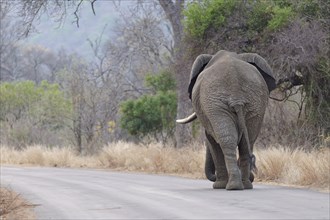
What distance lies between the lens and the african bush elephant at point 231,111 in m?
16.9

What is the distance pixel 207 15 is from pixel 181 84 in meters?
3.39

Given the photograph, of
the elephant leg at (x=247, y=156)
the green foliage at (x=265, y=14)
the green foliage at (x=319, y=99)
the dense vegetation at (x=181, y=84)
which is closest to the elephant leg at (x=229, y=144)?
the elephant leg at (x=247, y=156)

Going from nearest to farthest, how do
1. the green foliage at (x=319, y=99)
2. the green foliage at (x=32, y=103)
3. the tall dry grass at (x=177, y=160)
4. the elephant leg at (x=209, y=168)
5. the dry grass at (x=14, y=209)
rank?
1. the dry grass at (x=14, y=209)
2. the elephant leg at (x=209, y=168)
3. the tall dry grass at (x=177, y=160)
4. the green foliage at (x=319, y=99)
5. the green foliage at (x=32, y=103)

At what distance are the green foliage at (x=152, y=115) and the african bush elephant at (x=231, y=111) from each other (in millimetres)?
17517

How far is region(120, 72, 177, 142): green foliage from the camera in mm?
35719

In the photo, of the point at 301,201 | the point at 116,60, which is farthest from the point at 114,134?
the point at 301,201

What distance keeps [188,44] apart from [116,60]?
17470mm

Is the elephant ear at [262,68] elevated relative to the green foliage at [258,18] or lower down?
lower down

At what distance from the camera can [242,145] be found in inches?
685

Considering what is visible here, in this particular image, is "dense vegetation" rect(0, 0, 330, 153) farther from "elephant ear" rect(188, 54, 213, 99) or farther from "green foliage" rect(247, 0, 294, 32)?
"elephant ear" rect(188, 54, 213, 99)

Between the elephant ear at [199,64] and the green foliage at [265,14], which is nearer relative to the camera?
the elephant ear at [199,64]

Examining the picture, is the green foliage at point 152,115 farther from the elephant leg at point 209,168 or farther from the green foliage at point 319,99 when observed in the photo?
the elephant leg at point 209,168

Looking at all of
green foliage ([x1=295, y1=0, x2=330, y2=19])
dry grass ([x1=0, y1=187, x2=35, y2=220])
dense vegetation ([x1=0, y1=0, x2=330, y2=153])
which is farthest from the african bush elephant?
green foliage ([x1=295, y1=0, x2=330, y2=19])

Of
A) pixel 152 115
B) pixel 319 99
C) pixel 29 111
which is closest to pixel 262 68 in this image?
pixel 319 99
